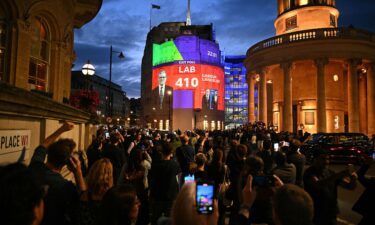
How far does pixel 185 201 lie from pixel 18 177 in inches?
46.4

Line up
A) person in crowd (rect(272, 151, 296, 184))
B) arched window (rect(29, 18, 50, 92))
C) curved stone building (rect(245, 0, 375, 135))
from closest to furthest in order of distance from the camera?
person in crowd (rect(272, 151, 296, 184))
arched window (rect(29, 18, 50, 92))
curved stone building (rect(245, 0, 375, 135))

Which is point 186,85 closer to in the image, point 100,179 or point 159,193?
point 159,193

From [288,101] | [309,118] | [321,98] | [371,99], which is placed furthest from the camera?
[309,118]

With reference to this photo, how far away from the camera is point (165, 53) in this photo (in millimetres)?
72188

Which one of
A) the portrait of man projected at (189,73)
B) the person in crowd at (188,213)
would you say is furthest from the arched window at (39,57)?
the portrait of man projected at (189,73)

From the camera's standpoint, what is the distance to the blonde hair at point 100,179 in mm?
3258

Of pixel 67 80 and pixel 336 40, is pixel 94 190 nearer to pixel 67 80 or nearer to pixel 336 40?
pixel 67 80

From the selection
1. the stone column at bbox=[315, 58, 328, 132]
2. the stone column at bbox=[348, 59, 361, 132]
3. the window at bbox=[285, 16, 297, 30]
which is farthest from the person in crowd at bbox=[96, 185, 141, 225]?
the window at bbox=[285, 16, 297, 30]

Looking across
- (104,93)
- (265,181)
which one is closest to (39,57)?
(265,181)

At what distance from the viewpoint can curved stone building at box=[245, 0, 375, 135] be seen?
1135 inches

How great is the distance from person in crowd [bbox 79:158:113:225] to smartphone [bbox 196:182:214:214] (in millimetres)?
1275

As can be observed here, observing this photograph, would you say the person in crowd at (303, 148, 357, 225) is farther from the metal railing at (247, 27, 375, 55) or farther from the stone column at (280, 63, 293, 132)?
the metal railing at (247, 27, 375, 55)

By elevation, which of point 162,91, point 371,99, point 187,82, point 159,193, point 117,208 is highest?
point 187,82

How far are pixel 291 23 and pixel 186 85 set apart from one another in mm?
36237
